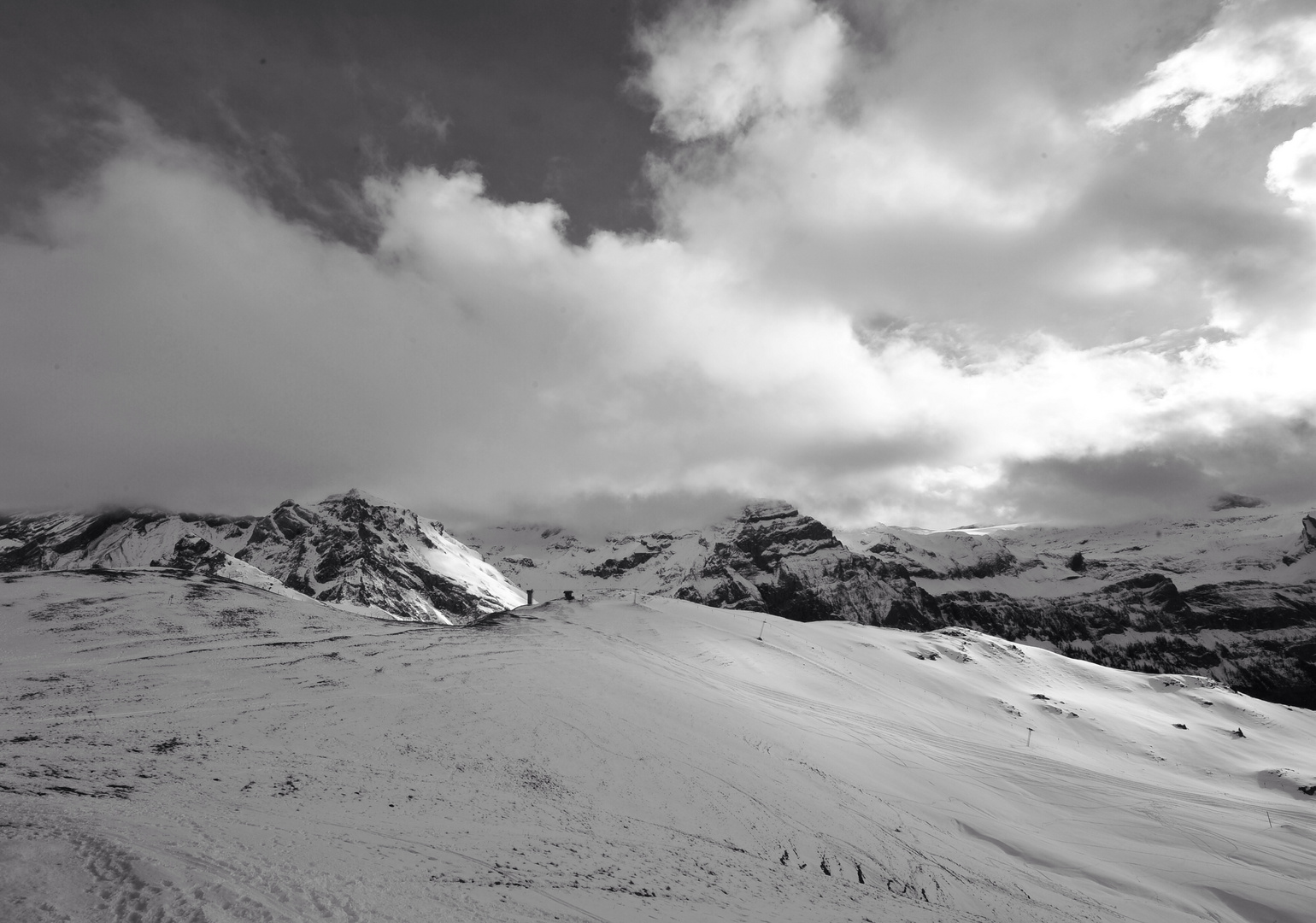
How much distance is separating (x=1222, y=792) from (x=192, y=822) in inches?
2137

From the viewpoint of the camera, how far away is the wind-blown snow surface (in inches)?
532

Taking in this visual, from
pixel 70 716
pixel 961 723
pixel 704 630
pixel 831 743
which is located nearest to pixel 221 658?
pixel 70 716

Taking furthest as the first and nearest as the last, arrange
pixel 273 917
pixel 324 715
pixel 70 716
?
pixel 324 715 < pixel 70 716 < pixel 273 917

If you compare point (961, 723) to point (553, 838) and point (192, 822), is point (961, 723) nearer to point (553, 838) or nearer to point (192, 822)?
point (553, 838)

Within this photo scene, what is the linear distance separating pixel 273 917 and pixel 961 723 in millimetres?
45827

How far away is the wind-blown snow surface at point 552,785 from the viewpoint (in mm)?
13508

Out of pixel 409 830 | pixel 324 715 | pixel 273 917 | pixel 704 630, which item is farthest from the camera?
pixel 704 630

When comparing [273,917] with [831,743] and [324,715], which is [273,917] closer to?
[324,715]

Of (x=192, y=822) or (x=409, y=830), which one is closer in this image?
(x=192, y=822)

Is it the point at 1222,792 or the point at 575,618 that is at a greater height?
the point at 575,618

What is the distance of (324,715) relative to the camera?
2617cm

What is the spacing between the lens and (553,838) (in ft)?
58.0

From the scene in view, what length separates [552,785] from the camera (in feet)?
72.7

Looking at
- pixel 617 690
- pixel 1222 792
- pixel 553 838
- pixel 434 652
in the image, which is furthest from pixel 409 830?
pixel 1222 792
